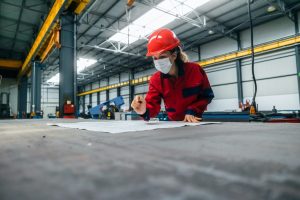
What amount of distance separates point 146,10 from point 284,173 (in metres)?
6.90

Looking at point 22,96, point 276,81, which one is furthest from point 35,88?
point 276,81

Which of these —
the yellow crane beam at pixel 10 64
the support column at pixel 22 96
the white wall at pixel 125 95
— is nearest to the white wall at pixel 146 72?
the white wall at pixel 125 95

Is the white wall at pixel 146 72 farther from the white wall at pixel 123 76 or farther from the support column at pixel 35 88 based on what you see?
the support column at pixel 35 88

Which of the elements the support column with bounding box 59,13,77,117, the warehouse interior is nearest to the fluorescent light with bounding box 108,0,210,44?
the warehouse interior

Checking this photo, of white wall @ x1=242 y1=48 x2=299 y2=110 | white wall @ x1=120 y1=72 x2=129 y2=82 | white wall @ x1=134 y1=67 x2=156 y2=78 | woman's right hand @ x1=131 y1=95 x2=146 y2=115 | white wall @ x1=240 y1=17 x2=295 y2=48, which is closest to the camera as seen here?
woman's right hand @ x1=131 y1=95 x2=146 y2=115

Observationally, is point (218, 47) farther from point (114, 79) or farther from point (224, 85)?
point (114, 79)

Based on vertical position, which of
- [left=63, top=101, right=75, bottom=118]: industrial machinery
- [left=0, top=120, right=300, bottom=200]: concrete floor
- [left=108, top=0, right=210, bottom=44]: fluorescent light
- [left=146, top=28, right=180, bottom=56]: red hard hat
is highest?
[left=108, top=0, right=210, bottom=44]: fluorescent light

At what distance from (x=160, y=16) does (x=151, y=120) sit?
5710 mm

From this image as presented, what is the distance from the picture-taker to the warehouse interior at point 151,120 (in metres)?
0.23

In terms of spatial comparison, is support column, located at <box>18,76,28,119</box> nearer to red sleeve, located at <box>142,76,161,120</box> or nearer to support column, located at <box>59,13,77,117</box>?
support column, located at <box>59,13,77,117</box>

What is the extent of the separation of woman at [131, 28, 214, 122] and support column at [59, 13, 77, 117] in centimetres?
312

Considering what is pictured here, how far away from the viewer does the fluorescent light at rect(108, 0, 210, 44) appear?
619cm

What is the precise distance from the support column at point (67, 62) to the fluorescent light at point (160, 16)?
2.82 m

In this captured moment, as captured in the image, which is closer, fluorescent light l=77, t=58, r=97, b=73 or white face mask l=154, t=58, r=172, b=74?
white face mask l=154, t=58, r=172, b=74
